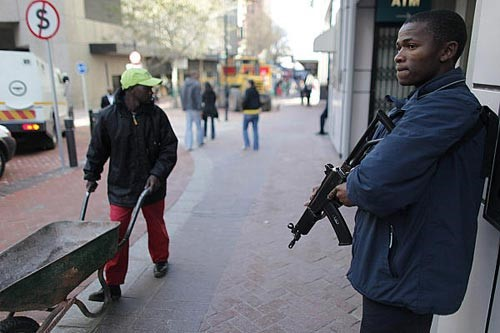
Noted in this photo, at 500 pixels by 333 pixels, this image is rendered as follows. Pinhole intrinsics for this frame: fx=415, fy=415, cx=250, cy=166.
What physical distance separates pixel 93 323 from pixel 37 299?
101 centimetres

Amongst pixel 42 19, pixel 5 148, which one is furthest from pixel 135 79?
pixel 5 148

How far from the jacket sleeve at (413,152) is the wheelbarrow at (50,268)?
6.48ft

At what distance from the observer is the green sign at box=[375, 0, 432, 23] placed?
7777 mm

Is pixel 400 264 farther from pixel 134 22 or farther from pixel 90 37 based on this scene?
pixel 90 37

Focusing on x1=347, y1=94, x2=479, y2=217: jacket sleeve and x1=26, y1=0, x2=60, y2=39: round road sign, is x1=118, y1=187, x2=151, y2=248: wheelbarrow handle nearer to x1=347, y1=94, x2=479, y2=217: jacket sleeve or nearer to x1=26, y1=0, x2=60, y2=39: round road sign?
x1=347, y1=94, x2=479, y2=217: jacket sleeve

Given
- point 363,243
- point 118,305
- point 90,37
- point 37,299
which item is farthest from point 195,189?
point 90,37

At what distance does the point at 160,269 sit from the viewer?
4223mm

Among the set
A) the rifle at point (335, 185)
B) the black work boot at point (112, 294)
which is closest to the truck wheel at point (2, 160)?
the black work boot at point (112, 294)

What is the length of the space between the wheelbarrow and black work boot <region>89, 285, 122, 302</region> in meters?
0.41

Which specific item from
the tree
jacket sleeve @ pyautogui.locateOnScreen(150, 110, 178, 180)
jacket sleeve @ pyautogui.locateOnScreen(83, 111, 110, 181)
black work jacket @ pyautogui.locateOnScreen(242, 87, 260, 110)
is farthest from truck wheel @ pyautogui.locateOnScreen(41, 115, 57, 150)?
the tree

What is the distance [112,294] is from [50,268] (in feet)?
4.43

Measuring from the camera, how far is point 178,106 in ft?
92.1

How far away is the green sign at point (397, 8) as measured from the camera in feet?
25.5

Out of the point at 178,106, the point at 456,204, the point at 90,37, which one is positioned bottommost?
the point at 178,106
